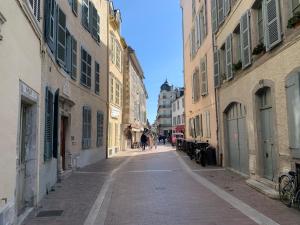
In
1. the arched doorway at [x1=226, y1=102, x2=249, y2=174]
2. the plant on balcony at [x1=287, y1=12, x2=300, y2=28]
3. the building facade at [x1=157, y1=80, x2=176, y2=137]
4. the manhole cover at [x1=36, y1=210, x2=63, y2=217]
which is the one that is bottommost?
the manhole cover at [x1=36, y1=210, x2=63, y2=217]

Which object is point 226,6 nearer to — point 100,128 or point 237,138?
point 237,138

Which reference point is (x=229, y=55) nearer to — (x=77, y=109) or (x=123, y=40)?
(x=77, y=109)

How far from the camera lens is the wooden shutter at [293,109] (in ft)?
27.8

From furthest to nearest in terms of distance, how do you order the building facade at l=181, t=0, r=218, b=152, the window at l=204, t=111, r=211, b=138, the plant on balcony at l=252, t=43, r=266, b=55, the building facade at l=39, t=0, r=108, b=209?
the window at l=204, t=111, r=211, b=138 → the building facade at l=181, t=0, r=218, b=152 → the plant on balcony at l=252, t=43, r=266, b=55 → the building facade at l=39, t=0, r=108, b=209

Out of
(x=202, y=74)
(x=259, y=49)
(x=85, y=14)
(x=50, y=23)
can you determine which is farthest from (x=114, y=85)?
(x=259, y=49)

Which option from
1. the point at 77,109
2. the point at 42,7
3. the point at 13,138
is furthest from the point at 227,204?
the point at 77,109

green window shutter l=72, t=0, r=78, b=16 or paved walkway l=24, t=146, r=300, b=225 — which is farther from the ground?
green window shutter l=72, t=0, r=78, b=16

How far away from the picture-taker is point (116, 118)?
29438 millimetres

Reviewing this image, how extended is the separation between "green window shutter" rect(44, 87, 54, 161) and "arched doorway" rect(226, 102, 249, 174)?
6.51 m

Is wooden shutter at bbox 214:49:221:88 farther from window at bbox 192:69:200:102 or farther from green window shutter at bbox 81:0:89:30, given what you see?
window at bbox 192:69:200:102

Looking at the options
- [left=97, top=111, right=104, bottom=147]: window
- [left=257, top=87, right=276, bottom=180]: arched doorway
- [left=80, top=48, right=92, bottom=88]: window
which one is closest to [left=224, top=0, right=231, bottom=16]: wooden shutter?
[left=257, top=87, right=276, bottom=180]: arched doorway

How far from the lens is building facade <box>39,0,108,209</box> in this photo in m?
10.4

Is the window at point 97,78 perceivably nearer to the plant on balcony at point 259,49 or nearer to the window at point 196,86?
the window at point 196,86

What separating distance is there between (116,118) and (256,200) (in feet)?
68.3
